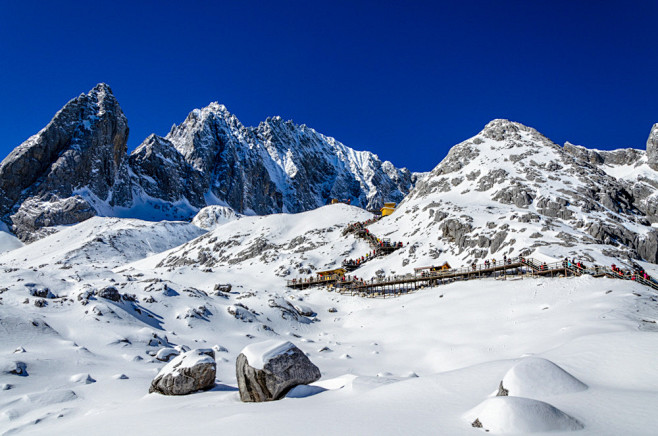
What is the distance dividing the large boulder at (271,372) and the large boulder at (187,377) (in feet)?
7.64

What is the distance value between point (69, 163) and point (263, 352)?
193m

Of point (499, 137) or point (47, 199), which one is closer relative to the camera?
point (499, 137)

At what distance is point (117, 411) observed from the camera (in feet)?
45.5

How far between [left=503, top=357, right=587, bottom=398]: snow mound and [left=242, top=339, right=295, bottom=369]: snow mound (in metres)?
7.42

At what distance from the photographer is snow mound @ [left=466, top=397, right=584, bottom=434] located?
7875mm

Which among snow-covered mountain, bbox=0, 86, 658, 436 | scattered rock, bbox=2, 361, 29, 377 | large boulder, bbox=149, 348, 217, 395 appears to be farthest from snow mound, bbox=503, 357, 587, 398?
scattered rock, bbox=2, 361, 29, 377

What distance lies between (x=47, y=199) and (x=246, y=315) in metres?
165

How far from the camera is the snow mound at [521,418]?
788cm

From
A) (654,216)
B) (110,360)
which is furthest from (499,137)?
(110,360)

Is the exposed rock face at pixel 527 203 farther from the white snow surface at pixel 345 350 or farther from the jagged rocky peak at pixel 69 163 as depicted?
the jagged rocky peak at pixel 69 163

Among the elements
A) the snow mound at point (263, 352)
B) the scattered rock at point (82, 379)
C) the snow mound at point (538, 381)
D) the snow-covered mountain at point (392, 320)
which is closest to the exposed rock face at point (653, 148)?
the snow-covered mountain at point (392, 320)

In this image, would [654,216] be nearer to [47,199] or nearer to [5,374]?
[5,374]

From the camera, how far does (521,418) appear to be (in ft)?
26.2

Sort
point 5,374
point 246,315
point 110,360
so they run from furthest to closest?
point 246,315 < point 110,360 < point 5,374
